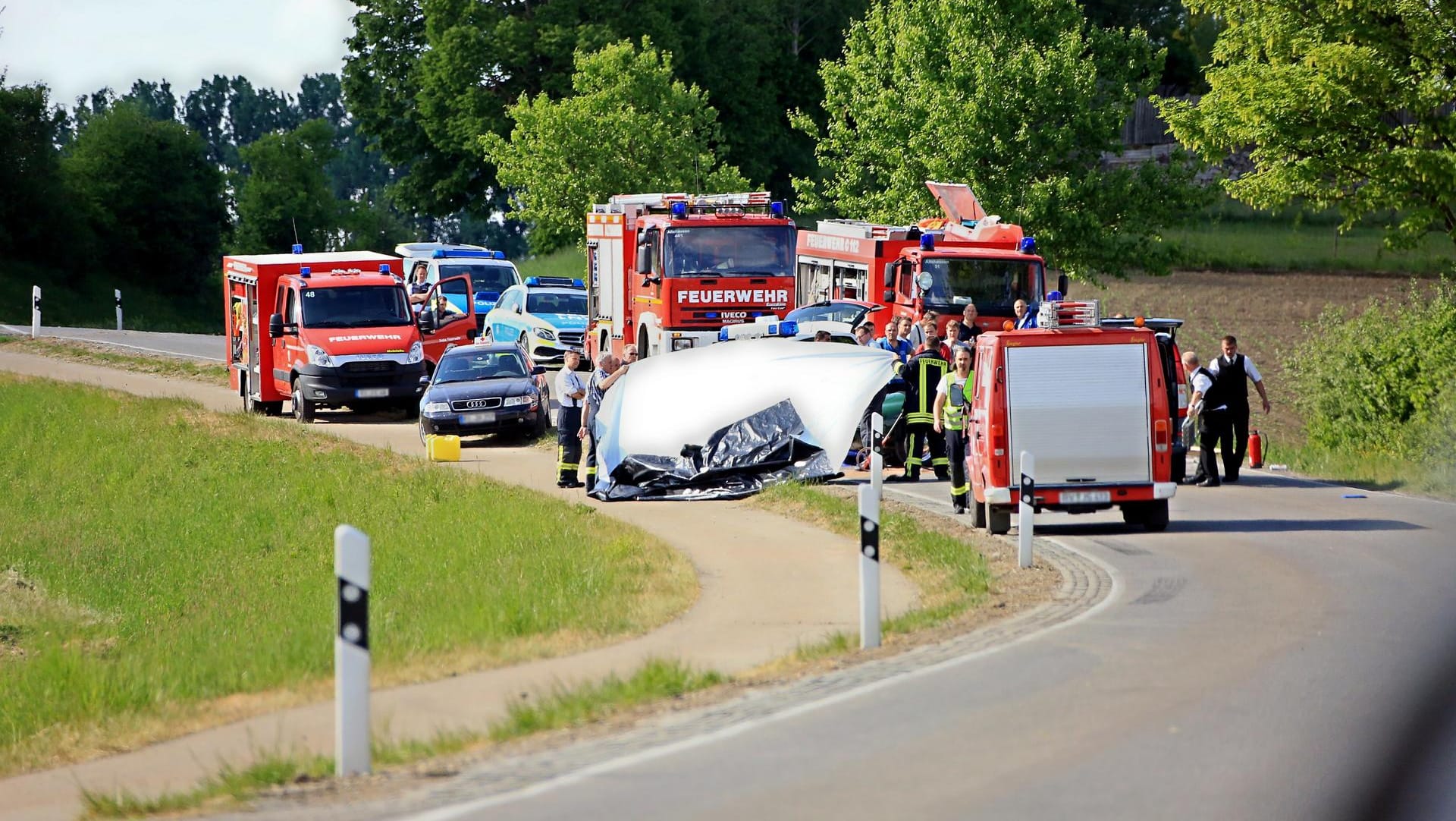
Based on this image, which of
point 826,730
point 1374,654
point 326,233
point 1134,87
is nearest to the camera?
point 826,730

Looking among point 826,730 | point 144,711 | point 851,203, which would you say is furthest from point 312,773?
point 851,203

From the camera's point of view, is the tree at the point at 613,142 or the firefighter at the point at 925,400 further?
the tree at the point at 613,142

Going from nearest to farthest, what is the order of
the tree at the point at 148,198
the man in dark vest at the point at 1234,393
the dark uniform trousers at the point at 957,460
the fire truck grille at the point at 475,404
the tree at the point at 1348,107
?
the dark uniform trousers at the point at 957,460 → the man in dark vest at the point at 1234,393 → the fire truck grille at the point at 475,404 → the tree at the point at 1348,107 → the tree at the point at 148,198

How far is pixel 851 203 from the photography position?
4088 cm

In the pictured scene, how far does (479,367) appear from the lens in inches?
1059

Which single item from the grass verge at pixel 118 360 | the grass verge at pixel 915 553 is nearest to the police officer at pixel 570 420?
the grass verge at pixel 915 553

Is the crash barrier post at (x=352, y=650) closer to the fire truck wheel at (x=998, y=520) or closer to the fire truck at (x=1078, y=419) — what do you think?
the fire truck at (x=1078, y=419)

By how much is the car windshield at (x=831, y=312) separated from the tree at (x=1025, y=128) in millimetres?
9663

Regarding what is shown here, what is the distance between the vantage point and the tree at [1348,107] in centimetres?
2639

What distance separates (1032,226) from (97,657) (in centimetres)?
2543

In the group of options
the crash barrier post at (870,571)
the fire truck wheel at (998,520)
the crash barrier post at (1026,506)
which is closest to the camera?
the crash barrier post at (870,571)

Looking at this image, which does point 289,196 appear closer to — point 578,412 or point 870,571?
point 578,412

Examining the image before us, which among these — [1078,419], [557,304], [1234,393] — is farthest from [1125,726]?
[557,304]

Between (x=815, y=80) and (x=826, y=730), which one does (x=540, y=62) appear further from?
(x=826, y=730)
